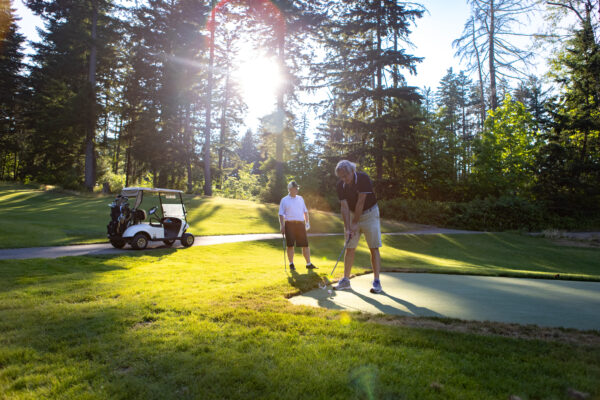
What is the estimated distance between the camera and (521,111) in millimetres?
27500

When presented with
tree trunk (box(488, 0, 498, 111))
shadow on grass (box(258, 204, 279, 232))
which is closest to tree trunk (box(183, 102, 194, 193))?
shadow on grass (box(258, 204, 279, 232))

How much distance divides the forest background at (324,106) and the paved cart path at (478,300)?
17039 millimetres

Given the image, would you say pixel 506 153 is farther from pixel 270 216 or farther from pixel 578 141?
pixel 270 216

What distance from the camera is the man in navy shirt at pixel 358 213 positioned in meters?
5.46

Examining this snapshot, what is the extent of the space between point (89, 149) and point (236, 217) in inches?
665

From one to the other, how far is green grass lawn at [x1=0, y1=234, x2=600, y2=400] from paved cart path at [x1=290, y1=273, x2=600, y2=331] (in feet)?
2.39

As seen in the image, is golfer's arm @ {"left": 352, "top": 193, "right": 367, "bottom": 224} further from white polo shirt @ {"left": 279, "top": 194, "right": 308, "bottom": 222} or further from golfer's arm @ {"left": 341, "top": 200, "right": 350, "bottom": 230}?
white polo shirt @ {"left": 279, "top": 194, "right": 308, "bottom": 222}

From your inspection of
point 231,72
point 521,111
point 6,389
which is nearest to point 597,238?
point 521,111

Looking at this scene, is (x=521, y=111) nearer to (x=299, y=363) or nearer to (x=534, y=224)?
(x=534, y=224)

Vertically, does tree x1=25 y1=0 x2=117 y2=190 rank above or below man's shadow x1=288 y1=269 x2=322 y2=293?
above

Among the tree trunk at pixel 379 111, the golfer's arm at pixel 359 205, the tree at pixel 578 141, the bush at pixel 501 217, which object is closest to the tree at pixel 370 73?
the tree trunk at pixel 379 111

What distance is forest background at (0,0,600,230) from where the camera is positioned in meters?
22.5

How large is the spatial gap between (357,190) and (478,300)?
7.63 feet

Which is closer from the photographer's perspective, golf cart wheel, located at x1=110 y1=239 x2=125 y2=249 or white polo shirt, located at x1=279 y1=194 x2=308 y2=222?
white polo shirt, located at x1=279 y1=194 x2=308 y2=222
